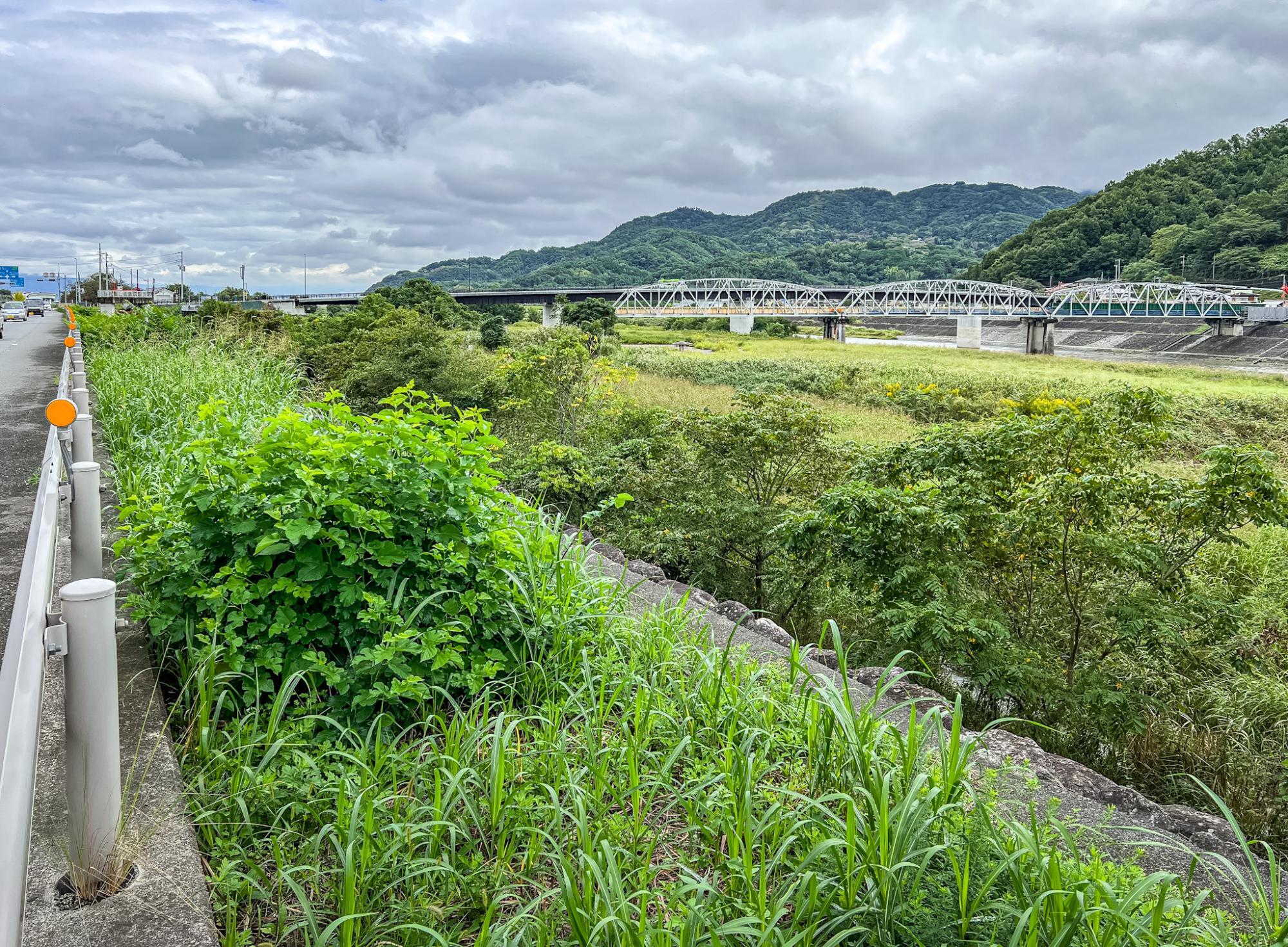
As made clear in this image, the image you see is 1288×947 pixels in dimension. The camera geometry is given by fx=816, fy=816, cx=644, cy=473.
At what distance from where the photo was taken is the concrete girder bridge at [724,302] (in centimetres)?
8006

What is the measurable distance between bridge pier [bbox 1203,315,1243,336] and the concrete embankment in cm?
31

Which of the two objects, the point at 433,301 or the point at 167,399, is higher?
the point at 433,301

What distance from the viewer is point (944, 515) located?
5.81m

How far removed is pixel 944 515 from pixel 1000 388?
24083 mm

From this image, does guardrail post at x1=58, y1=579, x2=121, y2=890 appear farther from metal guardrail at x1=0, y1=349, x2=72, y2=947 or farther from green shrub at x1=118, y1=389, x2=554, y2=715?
green shrub at x1=118, y1=389, x2=554, y2=715

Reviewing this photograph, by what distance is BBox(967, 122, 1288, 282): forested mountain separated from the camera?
252ft

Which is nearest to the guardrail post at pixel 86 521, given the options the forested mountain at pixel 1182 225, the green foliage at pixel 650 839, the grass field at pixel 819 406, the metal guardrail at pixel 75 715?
the green foliage at pixel 650 839

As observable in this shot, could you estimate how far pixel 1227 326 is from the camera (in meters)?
61.9

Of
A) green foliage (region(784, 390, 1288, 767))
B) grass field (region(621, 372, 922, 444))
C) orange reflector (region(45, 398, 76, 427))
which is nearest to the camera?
orange reflector (region(45, 398, 76, 427))

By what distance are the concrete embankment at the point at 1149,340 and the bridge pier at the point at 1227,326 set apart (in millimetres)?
314

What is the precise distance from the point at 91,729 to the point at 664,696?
2116mm

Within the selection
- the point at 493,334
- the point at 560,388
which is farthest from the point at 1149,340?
the point at 560,388

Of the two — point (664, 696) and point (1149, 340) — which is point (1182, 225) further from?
point (664, 696)

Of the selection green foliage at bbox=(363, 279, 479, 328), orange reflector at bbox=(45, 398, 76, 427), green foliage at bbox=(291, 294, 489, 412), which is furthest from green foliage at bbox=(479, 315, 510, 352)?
orange reflector at bbox=(45, 398, 76, 427)
